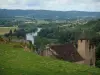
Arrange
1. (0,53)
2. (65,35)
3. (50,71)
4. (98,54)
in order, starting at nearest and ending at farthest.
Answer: (50,71) → (0,53) → (98,54) → (65,35)

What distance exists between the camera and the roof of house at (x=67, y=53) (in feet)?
136

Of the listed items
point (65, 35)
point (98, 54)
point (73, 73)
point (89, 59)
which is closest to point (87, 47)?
point (89, 59)

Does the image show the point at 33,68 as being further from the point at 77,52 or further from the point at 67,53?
the point at 77,52

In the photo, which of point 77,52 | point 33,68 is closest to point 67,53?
point 77,52

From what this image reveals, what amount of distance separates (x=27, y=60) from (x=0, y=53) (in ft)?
9.35

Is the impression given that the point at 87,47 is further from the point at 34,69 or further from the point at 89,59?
the point at 34,69

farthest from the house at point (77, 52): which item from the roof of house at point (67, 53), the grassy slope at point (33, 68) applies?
the grassy slope at point (33, 68)

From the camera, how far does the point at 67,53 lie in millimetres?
42562

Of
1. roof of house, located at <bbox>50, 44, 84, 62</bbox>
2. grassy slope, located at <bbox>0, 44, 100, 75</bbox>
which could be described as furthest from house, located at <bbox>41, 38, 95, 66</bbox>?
grassy slope, located at <bbox>0, 44, 100, 75</bbox>

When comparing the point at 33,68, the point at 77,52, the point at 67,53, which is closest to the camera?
the point at 33,68

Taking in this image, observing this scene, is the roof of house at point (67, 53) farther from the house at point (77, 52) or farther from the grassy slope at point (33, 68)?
the grassy slope at point (33, 68)

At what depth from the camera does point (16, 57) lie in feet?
63.0

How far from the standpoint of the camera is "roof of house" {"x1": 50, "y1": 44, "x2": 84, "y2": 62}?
41.5 metres

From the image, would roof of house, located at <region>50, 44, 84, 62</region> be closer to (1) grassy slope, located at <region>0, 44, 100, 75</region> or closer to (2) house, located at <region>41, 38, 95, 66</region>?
(2) house, located at <region>41, 38, 95, 66</region>
